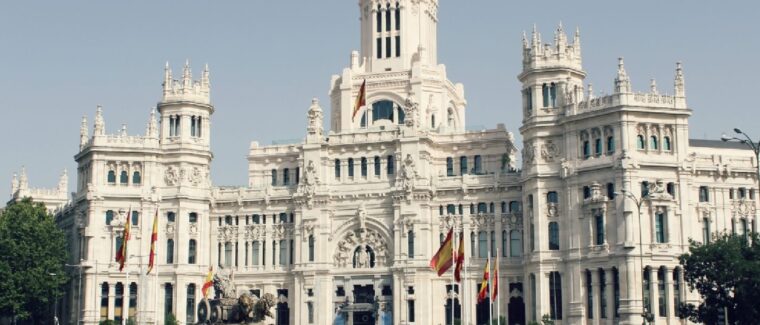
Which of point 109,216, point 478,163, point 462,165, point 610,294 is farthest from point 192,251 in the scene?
point 610,294

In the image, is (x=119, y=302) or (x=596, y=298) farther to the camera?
(x=119, y=302)

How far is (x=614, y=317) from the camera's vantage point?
348 feet

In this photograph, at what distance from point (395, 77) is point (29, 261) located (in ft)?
146

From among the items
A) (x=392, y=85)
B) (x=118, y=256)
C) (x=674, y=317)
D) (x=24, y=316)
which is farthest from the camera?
(x=392, y=85)

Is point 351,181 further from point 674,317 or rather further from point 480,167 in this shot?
point 674,317

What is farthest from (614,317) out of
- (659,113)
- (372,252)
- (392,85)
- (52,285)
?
(52,285)

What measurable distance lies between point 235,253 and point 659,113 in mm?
48448

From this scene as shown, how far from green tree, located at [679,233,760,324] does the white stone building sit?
11.8 metres

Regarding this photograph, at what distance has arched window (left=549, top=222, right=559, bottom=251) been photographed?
111500 millimetres

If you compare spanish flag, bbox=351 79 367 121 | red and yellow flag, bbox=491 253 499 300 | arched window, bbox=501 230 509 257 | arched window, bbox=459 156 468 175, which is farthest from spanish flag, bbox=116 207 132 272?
arched window, bbox=501 230 509 257

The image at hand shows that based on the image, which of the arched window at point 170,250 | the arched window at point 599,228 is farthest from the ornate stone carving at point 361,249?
the arched window at point 599,228

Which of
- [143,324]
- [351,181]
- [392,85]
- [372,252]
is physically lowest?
[143,324]

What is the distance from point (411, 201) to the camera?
120 m

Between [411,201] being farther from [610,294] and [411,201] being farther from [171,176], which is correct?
[171,176]
